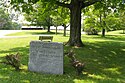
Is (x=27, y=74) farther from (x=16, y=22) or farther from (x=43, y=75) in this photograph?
(x=16, y=22)

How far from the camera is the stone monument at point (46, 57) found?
974cm

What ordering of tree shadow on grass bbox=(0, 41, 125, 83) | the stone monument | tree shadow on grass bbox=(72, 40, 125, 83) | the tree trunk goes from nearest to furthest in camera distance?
tree shadow on grass bbox=(0, 41, 125, 83) < tree shadow on grass bbox=(72, 40, 125, 83) < the stone monument < the tree trunk

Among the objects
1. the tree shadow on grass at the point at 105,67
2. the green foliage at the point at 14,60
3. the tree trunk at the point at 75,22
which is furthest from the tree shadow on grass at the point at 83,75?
the tree trunk at the point at 75,22

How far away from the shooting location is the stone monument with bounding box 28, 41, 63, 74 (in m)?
9.74

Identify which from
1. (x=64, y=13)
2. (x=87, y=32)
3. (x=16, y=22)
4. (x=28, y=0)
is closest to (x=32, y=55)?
(x=28, y=0)

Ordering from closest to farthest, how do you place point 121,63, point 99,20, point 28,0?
point 121,63 < point 28,0 < point 99,20

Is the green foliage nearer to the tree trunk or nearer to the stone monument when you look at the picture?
the stone monument

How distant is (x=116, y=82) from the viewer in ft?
29.6

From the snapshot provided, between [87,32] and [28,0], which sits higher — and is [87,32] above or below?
below

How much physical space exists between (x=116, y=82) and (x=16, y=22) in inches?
3359

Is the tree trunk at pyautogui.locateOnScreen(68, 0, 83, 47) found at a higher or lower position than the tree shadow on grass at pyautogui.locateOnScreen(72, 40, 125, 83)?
higher

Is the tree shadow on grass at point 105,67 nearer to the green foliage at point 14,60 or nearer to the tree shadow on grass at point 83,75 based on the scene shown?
the tree shadow on grass at point 83,75

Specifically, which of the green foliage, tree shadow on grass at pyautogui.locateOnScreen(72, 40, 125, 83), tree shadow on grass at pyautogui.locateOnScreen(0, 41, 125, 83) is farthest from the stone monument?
tree shadow on grass at pyautogui.locateOnScreen(72, 40, 125, 83)

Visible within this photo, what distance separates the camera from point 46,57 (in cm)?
991
